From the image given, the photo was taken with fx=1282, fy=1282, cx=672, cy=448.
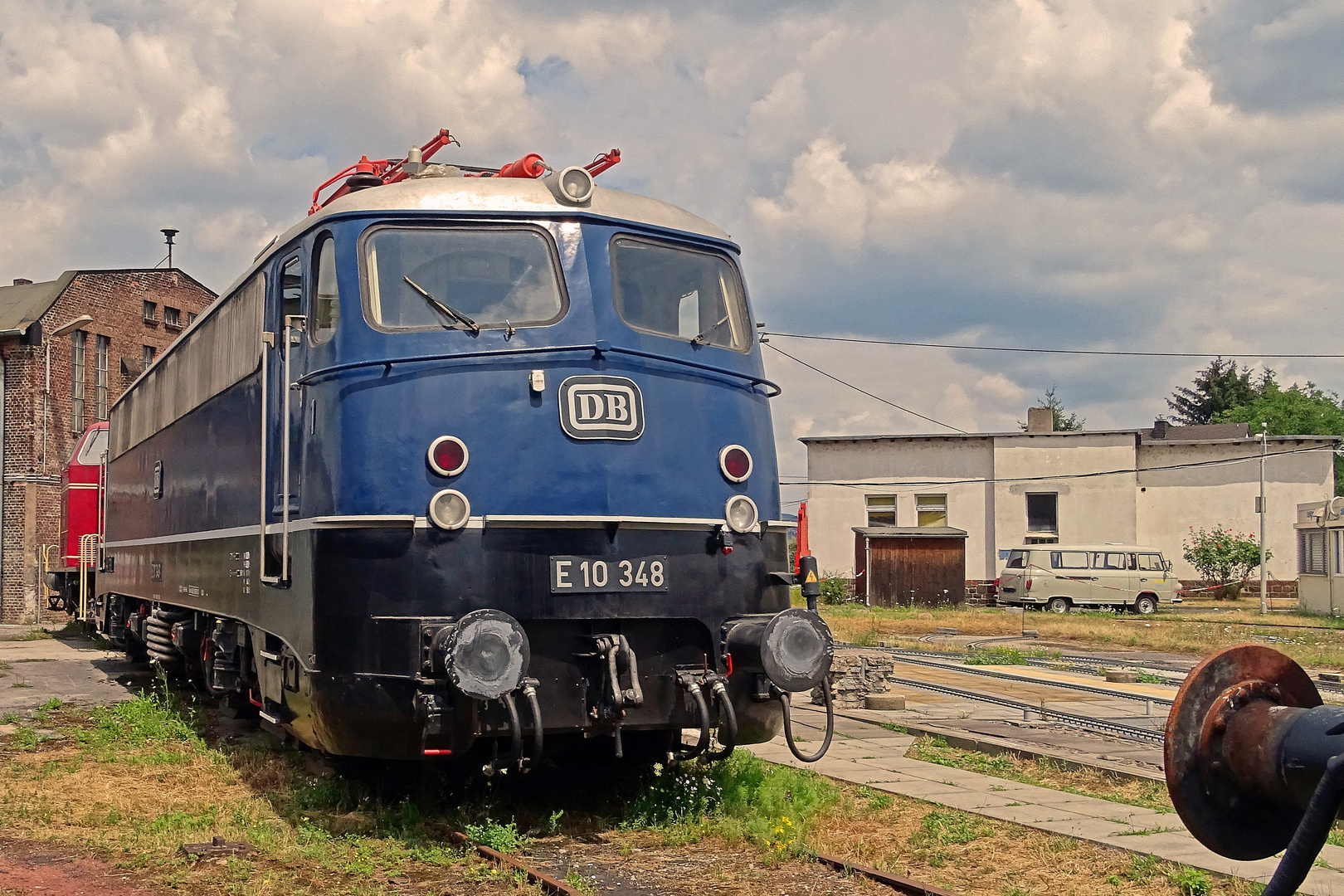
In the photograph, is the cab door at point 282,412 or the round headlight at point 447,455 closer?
the round headlight at point 447,455

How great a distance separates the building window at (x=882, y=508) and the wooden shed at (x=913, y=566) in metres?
3.78

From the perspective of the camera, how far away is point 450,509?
6.71 metres

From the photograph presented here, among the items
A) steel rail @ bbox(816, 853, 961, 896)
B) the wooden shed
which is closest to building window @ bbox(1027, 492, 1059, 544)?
the wooden shed

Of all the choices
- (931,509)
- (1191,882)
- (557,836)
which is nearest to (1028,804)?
(1191,882)

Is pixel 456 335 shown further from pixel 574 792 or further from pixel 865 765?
pixel 865 765

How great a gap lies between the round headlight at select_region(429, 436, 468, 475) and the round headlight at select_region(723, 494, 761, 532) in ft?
5.09

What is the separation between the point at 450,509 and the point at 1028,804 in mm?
4258

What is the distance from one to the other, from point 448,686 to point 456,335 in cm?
191

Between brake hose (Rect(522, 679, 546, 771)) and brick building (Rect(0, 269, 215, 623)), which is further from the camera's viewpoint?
brick building (Rect(0, 269, 215, 623))

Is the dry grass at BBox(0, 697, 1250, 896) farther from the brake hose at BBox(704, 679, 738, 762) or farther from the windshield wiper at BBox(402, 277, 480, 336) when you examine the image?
the windshield wiper at BBox(402, 277, 480, 336)

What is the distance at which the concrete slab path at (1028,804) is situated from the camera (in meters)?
6.55

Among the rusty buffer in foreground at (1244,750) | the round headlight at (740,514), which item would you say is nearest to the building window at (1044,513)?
the round headlight at (740,514)

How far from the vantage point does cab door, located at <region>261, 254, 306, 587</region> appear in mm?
7508

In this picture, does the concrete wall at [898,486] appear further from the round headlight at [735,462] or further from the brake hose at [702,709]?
the brake hose at [702,709]
